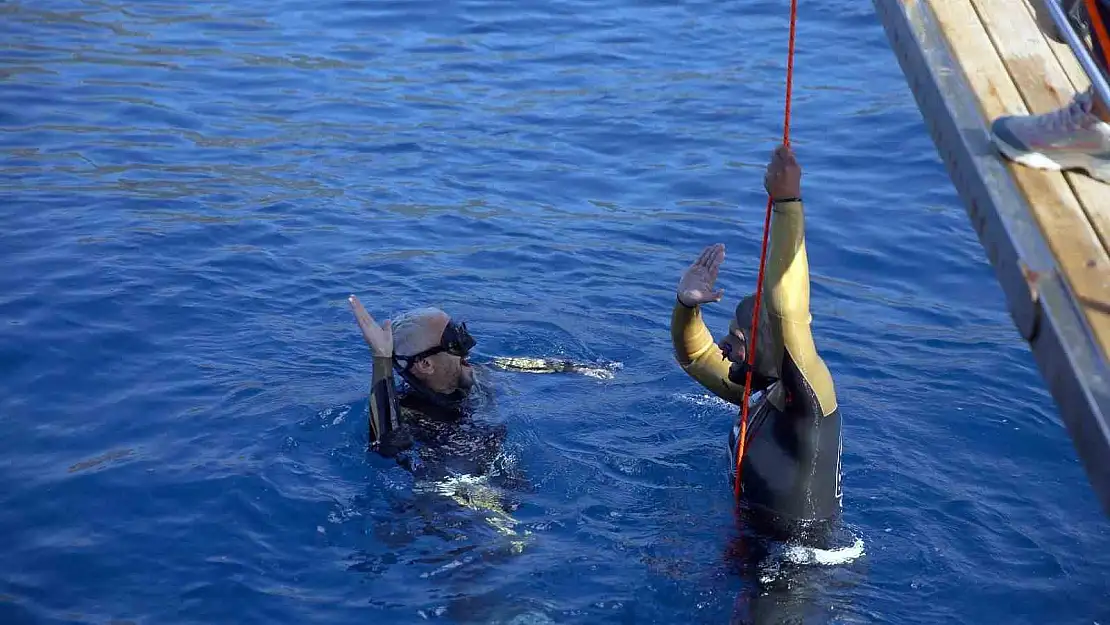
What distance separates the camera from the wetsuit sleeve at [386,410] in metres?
6.12

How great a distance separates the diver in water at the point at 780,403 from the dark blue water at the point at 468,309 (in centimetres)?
31

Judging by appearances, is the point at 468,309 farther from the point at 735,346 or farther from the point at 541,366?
the point at 735,346

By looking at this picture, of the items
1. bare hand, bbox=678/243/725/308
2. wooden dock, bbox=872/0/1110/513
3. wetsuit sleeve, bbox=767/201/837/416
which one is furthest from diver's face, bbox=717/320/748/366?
wooden dock, bbox=872/0/1110/513

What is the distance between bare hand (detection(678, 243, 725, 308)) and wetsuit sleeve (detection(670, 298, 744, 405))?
0.20m

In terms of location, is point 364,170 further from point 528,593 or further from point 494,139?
point 528,593

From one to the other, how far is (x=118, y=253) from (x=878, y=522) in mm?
5792

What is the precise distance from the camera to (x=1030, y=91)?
203 inches

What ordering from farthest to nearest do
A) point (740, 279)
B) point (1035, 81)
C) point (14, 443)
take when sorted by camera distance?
point (740, 279)
point (14, 443)
point (1035, 81)

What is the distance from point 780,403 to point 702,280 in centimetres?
64

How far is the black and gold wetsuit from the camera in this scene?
4902 mm

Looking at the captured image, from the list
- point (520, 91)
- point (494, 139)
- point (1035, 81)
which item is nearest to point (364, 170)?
point (494, 139)

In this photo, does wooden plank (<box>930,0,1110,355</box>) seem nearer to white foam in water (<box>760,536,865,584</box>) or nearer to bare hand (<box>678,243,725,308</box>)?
bare hand (<box>678,243,725,308</box>)

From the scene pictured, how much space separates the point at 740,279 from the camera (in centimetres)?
898

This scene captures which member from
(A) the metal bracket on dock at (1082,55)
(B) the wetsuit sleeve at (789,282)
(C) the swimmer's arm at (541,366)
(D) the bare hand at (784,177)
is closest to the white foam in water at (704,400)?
(C) the swimmer's arm at (541,366)
